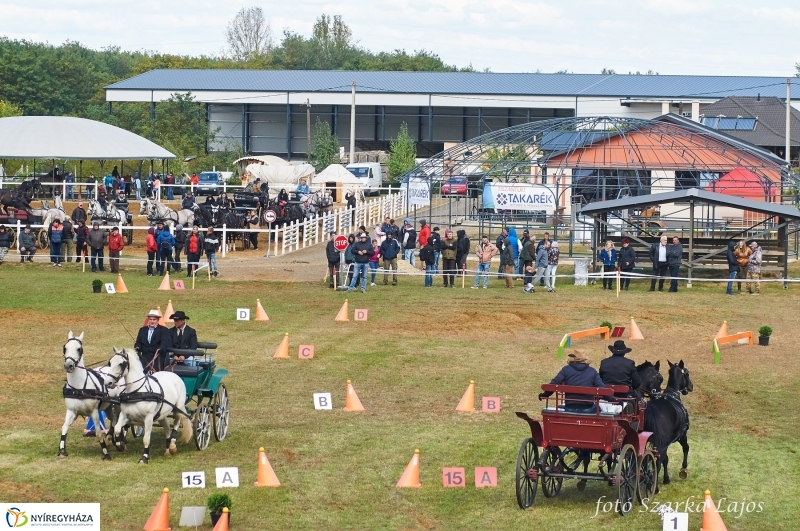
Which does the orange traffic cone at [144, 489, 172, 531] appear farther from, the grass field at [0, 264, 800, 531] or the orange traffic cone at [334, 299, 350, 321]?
the orange traffic cone at [334, 299, 350, 321]

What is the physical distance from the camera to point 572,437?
41.5 ft

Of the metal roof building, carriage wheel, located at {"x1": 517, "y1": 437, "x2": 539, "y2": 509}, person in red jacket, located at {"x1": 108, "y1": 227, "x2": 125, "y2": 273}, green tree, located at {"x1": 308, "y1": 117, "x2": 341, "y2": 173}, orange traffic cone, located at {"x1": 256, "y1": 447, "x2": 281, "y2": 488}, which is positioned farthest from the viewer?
the metal roof building

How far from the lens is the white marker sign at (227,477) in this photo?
13.4m

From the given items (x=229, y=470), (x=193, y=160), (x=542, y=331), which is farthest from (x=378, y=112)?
(x=229, y=470)

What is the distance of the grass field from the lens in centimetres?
1309

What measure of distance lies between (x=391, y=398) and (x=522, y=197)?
20769 mm

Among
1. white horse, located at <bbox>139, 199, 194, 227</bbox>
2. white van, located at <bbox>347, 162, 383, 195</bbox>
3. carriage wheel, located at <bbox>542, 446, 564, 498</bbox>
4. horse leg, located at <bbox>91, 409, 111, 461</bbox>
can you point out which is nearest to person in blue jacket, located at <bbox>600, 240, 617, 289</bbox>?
white horse, located at <bbox>139, 199, 194, 227</bbox>

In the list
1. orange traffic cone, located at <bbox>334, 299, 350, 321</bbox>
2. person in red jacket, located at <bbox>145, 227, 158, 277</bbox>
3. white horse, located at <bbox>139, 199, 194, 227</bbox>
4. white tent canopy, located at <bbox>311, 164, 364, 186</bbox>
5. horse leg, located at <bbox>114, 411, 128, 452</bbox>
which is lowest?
horse leg, located at <bbox>114, 411, 128, 452</bbox>

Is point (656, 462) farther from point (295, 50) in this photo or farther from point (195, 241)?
point (295, 50)

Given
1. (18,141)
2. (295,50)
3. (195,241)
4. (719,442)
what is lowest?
(719,442)

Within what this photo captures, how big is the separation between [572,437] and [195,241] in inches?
910

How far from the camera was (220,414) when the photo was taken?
1600 centimetres

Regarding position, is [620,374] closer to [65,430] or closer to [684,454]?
[684,454]

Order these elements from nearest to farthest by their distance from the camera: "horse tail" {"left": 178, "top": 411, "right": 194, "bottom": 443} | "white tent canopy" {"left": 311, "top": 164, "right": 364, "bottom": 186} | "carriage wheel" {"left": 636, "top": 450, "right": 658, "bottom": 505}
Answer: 1. "carriage wheel" {"left": 636, "top": 450, "right": 658, "bottom": 505}
2. "horse tail" {"left": 178, "top": 411, "right": 194, "bottom": 443}
3. "white tent canopy" {"left": 311, "top": 164, "right": 364, "bottom": 186}
